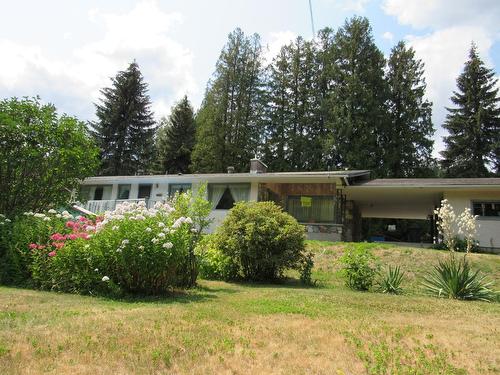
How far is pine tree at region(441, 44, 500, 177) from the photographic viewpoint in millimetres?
34625

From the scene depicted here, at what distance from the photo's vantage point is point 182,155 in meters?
39.6

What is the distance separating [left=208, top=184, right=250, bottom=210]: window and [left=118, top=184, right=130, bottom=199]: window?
5.25 metres

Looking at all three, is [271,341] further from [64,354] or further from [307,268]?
[307,268]

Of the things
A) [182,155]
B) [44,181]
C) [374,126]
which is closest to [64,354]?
[44,181]

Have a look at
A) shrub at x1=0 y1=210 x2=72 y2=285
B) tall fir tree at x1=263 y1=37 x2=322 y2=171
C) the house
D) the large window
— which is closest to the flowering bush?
shrub at x1=0 y1=210 x2=72 y2=285

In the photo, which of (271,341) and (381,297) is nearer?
(271,341)

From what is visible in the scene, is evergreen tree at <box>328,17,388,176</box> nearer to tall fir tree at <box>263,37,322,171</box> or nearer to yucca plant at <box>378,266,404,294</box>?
tall fir tree at <box>263,37,322,171</box>

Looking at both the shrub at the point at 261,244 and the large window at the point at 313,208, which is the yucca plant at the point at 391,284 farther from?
the large window at the point at 313,208

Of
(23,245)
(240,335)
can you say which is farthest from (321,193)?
(240,335)

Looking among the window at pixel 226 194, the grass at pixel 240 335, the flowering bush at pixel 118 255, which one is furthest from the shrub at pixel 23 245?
the window at pixel 226 194

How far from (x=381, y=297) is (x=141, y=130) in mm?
34973

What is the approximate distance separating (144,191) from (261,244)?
46.0 feet

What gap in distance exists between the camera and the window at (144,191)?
2270 centimetres

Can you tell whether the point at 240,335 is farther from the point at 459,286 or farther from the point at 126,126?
the point at 126,126
